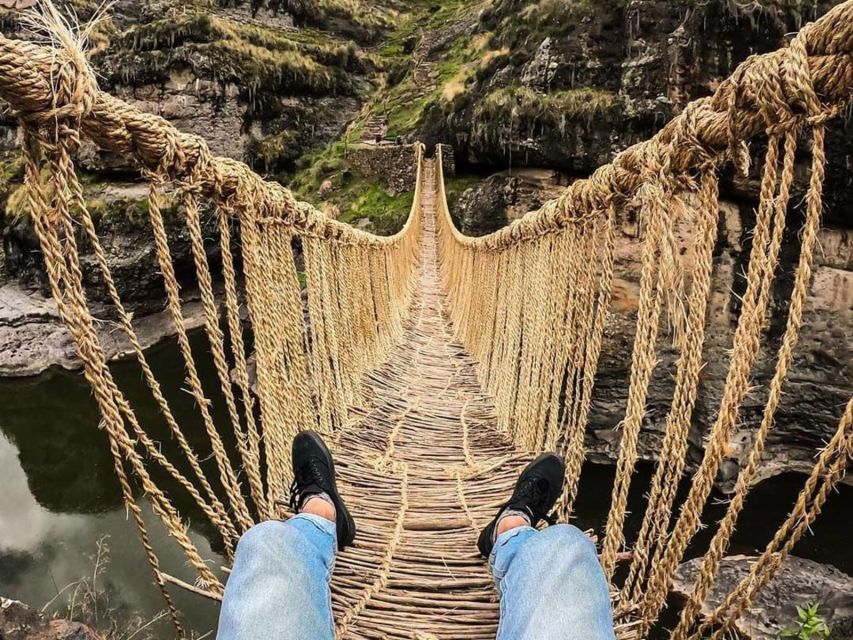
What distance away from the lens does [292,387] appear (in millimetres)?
1648

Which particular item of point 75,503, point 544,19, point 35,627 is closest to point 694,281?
point 35,627

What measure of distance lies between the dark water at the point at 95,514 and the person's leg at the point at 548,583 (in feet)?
12.3

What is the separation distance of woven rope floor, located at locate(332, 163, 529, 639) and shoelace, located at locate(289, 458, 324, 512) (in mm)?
172

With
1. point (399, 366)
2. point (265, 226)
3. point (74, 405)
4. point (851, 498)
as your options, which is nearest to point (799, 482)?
point (851, 498)

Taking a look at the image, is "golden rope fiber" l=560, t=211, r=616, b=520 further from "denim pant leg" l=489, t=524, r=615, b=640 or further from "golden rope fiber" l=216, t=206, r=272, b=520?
"golden rope fiber" l=216, t=206, r=272, b=520

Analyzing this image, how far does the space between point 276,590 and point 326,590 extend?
0.49 feet

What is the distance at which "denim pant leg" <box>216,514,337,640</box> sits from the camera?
33.9 inches

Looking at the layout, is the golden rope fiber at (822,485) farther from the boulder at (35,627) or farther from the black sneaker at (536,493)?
the boulder at (35,627)

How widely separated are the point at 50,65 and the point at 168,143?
267mm

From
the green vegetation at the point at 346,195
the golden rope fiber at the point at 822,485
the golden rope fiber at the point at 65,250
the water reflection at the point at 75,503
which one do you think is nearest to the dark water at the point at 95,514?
the water reflection at the point at 75,503

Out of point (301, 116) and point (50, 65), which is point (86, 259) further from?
point (50, 65)

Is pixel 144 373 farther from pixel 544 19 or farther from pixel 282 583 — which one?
pixel 544 19

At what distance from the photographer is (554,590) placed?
93cm

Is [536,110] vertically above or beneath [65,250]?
above
